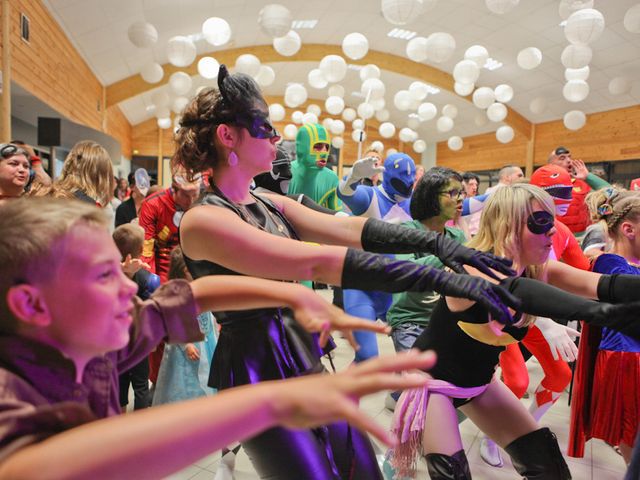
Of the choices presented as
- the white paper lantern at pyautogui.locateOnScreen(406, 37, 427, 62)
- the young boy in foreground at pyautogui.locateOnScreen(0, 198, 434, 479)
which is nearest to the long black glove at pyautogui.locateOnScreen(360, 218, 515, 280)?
the young boy in foreground at pyautogui.locateOnScreen(0, 198, 434, 479)

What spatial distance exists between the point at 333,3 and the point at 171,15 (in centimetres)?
335

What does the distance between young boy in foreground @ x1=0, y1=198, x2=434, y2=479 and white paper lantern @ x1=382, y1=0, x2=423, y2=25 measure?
588cm

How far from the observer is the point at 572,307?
1.00m

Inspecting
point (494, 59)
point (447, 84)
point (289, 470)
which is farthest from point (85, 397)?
point (447, 84)

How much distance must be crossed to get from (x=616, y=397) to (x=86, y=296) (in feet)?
8.10

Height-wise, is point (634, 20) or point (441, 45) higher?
point (441, 45)

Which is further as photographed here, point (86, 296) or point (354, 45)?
point (354, 45)

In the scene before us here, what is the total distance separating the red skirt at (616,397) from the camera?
224cm

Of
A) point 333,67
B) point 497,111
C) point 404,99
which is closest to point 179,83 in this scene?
point 333,67

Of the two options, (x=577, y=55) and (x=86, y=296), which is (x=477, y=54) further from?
(x=86, y=296)

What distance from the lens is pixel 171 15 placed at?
330 inches

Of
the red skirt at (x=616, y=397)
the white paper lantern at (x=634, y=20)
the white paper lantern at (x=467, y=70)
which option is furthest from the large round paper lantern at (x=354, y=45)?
the red skirt at (x=616, y=397)

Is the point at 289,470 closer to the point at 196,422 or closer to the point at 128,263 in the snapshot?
the point at 196,422

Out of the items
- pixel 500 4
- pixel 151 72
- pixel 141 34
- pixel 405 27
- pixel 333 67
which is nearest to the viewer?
pixel 500 4
